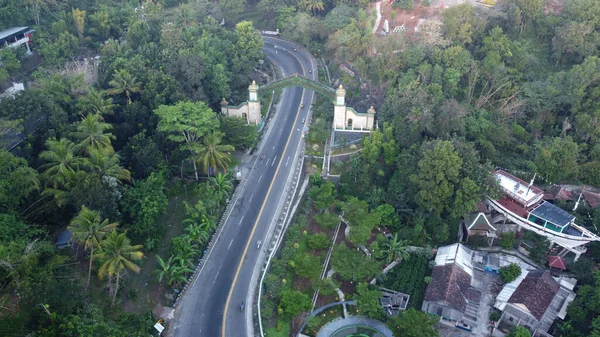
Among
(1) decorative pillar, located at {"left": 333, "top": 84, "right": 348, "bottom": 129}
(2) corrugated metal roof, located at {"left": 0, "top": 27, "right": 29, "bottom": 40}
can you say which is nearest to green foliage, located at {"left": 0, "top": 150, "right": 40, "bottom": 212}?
(2) corrugated metal roof, located at {"left": 0, "top": 27, "right": 29, "bottom": 40}

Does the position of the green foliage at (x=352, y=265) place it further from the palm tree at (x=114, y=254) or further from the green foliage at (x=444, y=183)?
the palm tree at (x=114, y=254)

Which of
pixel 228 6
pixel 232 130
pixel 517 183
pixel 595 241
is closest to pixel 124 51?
pixel 232 130

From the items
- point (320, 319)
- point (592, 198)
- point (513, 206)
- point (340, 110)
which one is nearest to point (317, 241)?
point (320, 319)

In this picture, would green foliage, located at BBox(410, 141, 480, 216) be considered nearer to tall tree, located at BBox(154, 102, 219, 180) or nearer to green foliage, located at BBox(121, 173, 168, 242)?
tall tree, located at BBox(154, 102, 219, 180)

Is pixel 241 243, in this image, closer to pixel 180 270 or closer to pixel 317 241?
pixel 180 270

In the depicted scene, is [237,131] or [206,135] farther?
[237,131]

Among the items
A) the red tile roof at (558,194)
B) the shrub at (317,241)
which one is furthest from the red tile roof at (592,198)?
the shrub at (317,241)
